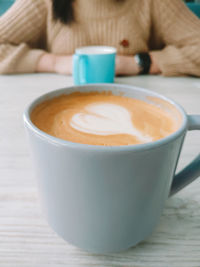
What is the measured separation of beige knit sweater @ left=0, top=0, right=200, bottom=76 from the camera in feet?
3.36

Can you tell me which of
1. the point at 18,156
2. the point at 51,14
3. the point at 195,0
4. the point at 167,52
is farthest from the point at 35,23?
the point at 195,0

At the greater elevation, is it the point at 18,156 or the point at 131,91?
the point at 131,91

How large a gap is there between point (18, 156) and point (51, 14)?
2.66 ft

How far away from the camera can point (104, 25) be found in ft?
3.51

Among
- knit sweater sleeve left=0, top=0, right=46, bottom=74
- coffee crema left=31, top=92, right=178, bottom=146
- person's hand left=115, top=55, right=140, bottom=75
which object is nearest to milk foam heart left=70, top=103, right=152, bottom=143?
coffee crema left=31, top=92, right=178, bottom=146

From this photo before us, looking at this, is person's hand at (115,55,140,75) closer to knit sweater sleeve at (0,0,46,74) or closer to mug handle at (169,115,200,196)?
knit sweater sleeve at (0,0,46,74)

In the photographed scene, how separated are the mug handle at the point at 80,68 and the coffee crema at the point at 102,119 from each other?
0.38 metres

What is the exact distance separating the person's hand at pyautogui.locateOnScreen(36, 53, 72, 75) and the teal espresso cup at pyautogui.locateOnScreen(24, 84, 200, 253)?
0.62 meters

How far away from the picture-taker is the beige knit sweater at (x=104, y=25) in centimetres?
103

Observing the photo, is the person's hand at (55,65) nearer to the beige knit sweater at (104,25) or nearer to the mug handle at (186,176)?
the beige knit sweater at (104,25)

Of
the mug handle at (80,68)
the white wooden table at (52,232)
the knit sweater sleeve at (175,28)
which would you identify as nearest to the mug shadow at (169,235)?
the white wooden table at (52,232)

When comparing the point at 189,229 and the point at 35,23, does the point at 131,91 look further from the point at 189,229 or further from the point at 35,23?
the point at 35,23

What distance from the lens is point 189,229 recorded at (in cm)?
29

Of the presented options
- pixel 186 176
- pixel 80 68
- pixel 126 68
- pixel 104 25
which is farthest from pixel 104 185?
pixel 104 25
